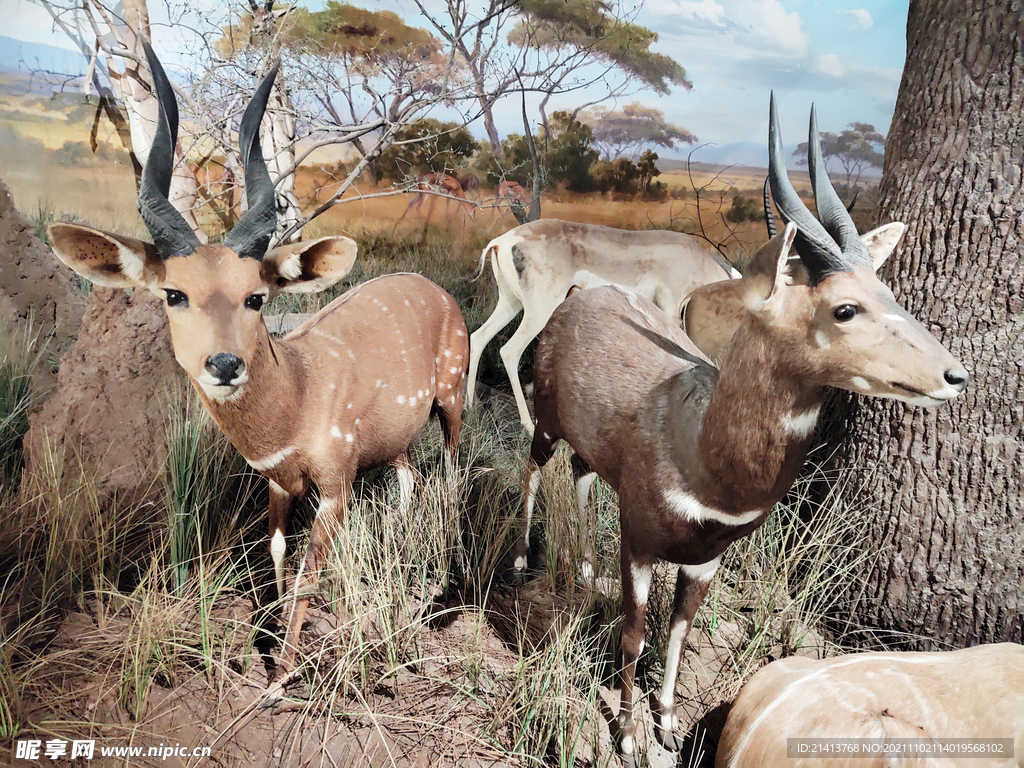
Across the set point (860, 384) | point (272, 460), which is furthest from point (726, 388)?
point (272, 460)

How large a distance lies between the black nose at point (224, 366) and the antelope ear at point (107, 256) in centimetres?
31

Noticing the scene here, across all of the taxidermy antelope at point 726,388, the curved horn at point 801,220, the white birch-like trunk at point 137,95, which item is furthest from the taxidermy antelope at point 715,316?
the white birch-like trunk at point 137,95

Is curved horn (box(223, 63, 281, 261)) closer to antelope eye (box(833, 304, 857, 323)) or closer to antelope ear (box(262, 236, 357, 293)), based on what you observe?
antelope ear (box(262, 236, 357, 293))

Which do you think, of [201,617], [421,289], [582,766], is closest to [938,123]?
[421,289]

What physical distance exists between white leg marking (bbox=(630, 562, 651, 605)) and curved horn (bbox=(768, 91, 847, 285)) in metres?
0.98

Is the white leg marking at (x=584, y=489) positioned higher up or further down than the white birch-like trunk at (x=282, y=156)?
further down

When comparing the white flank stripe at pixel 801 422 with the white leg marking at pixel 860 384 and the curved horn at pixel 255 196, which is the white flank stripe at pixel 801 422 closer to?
the white leg marking at pixel 860 384

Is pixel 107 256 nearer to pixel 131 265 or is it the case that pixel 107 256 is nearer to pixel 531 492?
pixel 131 265

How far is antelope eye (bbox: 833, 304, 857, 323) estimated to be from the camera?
1.40 meters

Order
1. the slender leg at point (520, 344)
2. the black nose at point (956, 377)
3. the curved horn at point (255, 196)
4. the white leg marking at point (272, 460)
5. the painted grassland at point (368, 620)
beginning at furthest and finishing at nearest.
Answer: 1. the slender leg at point (520, 344)
2. the white leg marking at point (272, 460)
3. the painted grassland at point (368, 620)
4. the curved horn at point (255, 196)
5. the black nose at point (956, 377)

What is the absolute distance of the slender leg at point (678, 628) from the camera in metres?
1.98

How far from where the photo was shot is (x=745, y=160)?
19.7ft

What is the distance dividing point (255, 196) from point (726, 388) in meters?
1.41

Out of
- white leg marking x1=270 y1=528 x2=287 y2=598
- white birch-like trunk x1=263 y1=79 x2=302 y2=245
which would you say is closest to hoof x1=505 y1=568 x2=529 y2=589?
white leg marking x1=270 y1=528 x2=287 y2=598
